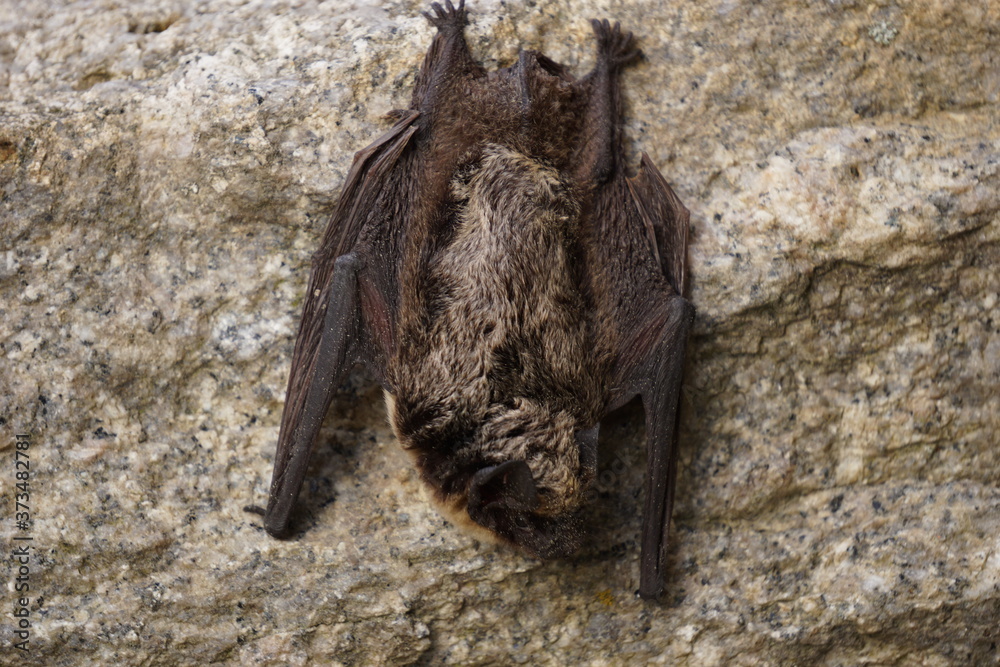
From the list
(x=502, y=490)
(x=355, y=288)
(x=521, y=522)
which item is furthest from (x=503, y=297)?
(x=521, y=522)

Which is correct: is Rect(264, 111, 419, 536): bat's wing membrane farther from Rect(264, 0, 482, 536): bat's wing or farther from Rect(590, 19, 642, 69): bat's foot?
Rect(590, 19, 642, 69): bat's foot

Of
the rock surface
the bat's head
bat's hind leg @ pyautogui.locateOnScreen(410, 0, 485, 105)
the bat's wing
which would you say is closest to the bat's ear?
the bat's head

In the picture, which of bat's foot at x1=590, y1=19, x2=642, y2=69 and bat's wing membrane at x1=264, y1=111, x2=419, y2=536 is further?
bat's foot at x1=590, y1=19, x2=642, y2=69

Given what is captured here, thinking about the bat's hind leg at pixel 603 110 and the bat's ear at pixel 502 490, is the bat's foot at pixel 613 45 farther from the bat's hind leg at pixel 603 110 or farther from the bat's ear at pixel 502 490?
the bat's ear at pixel 502 490

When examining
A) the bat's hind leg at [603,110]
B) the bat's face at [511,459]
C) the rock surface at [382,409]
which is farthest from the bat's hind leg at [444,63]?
the bat's face at [511,459]

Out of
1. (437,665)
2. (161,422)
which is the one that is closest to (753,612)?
(437,665)

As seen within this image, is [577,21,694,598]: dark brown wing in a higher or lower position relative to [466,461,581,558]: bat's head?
higher

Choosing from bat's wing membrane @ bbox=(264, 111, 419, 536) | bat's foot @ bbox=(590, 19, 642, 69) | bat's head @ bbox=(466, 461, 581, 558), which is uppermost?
bat's foot @ bbox=(590, 19, 642, 69)

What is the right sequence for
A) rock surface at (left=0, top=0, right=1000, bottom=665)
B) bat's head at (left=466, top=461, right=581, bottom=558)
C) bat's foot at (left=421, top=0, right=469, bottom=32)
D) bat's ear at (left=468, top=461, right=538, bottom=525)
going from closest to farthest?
bat's ear at (left=468, top=461, right=538, bottom=525)
bat's head at (left=466, top=461, right=581, bottom=558)
rock surface at (left=0, top=0, right=1000, bottom=665)
bat's foot at (left=421, top=0, right=469, bottom=32)
